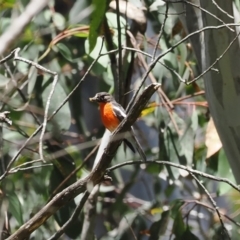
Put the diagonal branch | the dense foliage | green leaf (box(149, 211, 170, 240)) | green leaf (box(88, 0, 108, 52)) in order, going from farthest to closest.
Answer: green leaf (box(149, 211, 170, 240)) < the dense foliage < green leaf (box(88, 0, 108, 52)) < the diagonal branch

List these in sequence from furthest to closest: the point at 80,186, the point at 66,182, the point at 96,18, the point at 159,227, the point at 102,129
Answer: the point at 102,129, the point at 159,227, the point at 66,182, the point at 96,18, the point at 80,186

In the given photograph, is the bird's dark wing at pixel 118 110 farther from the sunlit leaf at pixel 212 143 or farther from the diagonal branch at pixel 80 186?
the diagonal branch at pixel 80 186

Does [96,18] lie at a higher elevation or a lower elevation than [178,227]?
higher

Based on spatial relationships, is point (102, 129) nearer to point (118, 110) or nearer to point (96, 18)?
point (118, 110)

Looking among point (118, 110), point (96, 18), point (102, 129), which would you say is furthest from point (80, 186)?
point (102, 129)

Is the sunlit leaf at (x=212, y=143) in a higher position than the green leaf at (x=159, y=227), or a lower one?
higher

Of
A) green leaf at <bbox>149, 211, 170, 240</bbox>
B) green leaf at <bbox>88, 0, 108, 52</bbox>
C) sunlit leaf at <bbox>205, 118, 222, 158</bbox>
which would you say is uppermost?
green leaf at <bbox>88, 0, 108, 52</bbox>

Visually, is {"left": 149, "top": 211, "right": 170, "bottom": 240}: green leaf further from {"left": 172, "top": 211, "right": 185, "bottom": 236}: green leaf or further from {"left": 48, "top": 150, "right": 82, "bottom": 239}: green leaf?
{"left": 48, "top": 150, "right": 82, "bottom": 239}: green leaf

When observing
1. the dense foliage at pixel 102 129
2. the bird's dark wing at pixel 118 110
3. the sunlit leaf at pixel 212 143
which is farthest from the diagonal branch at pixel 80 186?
the sunlit leaf at pixel 212 143

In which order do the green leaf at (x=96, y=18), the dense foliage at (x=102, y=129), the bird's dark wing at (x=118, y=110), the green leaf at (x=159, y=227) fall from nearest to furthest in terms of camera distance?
the green leaf at (x=96, y=18)
the dense foliage at (x=102, y=129)
the bird's dark wing at (x=118, y=110)
the green leaf at (x=159, y=227)

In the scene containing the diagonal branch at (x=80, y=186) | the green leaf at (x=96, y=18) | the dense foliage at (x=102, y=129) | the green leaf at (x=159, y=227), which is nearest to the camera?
the diagonal branch at (x=80, y=186)

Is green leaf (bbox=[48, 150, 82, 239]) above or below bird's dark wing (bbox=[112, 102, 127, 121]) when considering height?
below

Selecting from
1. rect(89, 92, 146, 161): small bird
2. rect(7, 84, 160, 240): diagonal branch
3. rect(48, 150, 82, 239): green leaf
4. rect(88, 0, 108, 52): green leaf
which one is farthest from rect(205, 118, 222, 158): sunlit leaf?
rect(7, 84, 160, 240): diagonal branch

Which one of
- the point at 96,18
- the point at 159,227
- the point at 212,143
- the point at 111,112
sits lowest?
the point at 159,227
